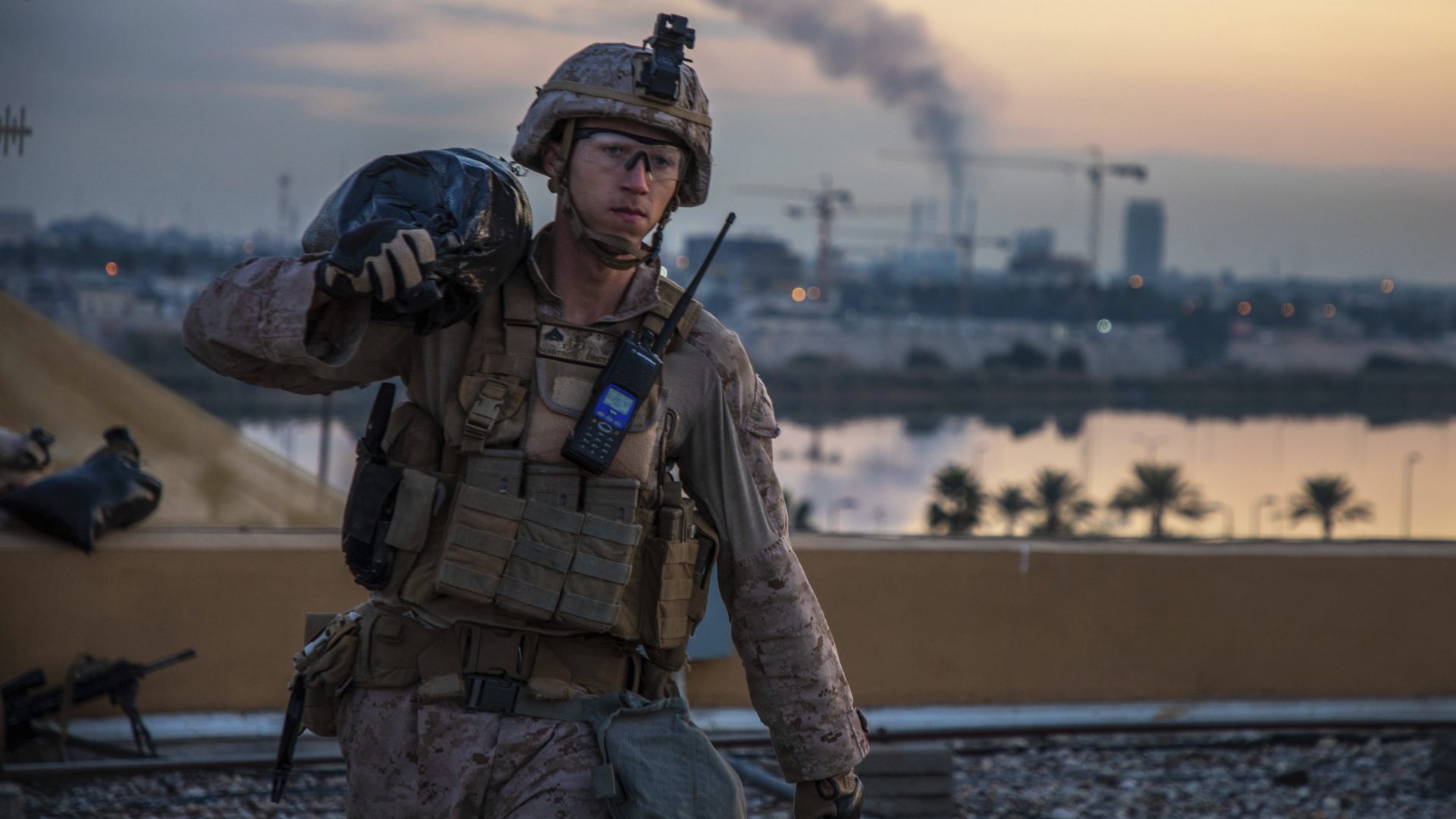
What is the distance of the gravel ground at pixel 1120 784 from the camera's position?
4.88 metres

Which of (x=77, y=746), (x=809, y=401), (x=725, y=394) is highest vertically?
(x=809, y=401)

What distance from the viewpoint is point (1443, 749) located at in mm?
5617

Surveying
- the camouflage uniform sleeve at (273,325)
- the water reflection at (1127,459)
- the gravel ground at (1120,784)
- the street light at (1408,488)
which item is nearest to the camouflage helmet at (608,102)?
the camouflage uniform sleeve at (273,325)

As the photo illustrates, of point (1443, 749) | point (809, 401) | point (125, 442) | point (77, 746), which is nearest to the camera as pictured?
point (77, 746)

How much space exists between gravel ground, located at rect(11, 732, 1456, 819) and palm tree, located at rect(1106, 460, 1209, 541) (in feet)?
160

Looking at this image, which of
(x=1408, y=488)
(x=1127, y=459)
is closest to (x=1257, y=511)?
(x=1408, y=488)

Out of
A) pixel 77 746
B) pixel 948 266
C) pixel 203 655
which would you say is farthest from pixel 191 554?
pixel 948 266

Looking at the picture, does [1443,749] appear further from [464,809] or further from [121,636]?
[121,636]

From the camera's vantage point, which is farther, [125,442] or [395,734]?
[125,442]

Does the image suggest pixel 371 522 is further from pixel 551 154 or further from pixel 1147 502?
pixel 1147 502

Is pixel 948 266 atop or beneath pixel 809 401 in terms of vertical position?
atop

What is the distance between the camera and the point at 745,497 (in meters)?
2.58

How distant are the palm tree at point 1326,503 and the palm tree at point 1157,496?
3648 mm

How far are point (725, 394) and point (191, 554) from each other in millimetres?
3518
